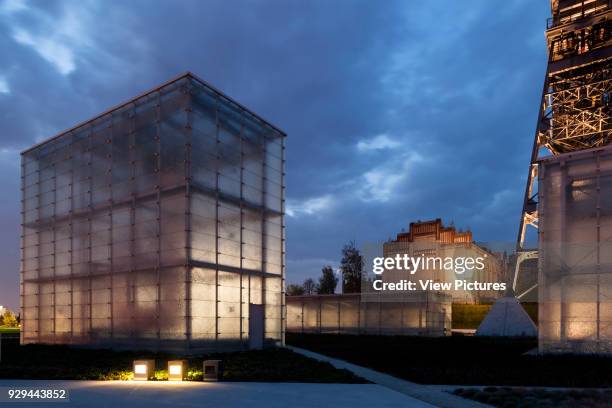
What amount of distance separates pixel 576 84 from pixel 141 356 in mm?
50789

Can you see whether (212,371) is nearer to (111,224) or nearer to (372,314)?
(111,224)

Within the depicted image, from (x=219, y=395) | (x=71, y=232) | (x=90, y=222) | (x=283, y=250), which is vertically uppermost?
(x=90, y=222)

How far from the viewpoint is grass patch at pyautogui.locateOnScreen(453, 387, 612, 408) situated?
13.0 meters

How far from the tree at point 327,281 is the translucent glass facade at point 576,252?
6691 centimetres

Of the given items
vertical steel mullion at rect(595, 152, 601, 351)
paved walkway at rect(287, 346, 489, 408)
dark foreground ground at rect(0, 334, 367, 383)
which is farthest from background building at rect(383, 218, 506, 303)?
paved walkway at rect(287, 346, 489, 408)

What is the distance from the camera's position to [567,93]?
5500 cm

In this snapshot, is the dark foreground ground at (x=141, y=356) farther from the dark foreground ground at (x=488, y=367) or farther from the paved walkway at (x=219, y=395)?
the dark foreground ground at (x=488, y=367)

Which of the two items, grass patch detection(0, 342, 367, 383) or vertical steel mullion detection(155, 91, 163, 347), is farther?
vertical steel mullion detection(155, 91, 163, 347)

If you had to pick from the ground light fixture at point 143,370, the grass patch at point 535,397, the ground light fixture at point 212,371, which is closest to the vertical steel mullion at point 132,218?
the ground light fixture at point 143,370

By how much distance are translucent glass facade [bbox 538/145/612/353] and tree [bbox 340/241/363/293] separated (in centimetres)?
6248

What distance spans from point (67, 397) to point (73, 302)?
769 inches

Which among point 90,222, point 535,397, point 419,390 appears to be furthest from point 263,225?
point 535,397

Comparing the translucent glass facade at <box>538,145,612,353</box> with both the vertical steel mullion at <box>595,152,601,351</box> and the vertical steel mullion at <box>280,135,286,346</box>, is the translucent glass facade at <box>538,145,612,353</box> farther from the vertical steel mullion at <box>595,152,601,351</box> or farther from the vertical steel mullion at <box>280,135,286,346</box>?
the vertical steel mullion at <box>280,135,286,346</box>

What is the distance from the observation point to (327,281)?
3691 inches
